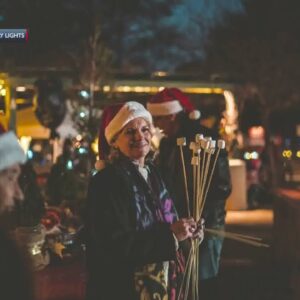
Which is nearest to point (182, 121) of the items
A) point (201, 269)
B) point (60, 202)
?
point (201, 269)

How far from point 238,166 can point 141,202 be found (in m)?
12.8

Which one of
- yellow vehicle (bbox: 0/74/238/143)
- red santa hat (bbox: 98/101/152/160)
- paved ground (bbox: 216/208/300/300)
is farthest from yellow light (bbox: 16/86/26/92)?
red santa hat (bbox: 98/101/152/160)

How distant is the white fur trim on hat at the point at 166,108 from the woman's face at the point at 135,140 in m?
1.29

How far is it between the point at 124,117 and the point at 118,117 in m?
0.03

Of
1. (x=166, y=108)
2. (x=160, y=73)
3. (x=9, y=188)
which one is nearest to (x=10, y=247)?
(x=9, y=188)

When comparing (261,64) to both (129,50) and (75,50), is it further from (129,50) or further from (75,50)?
(75,50)

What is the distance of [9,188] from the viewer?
237 cm

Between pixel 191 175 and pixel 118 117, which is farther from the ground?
pixel 118 117

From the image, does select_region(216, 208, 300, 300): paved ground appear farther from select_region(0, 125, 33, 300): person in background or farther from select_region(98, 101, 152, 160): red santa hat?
select_region(0, 125, 33, 300): person in background

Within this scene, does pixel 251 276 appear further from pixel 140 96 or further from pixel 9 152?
pixel 140 96

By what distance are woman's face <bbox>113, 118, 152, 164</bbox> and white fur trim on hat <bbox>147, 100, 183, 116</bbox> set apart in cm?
129

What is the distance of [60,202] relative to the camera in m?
10.1

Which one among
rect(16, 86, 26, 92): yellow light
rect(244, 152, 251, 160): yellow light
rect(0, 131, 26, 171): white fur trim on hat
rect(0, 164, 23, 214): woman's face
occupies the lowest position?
rect(0, 164, 23, 214): woman's face

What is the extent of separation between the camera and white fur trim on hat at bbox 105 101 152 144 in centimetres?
346
